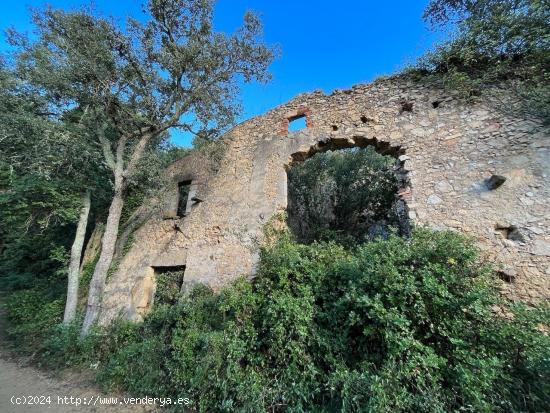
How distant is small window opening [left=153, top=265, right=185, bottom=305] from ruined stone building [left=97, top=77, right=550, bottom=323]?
0.46 ft

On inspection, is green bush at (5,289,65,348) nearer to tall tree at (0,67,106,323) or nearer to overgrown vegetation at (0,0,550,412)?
overgrown vegetation at (0,0,550,412)

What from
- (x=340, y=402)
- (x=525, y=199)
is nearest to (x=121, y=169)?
(x=340, y=402)

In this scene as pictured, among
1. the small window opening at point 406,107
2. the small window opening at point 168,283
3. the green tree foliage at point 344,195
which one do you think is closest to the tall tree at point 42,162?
the small window opening at point 168,283

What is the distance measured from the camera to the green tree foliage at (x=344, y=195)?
25.8 ft

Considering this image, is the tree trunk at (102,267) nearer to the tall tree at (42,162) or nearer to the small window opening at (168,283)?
the tall tree at (42,162)

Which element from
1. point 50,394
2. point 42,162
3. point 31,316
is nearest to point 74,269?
point 31,316

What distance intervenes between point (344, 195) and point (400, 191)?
3.78 meters

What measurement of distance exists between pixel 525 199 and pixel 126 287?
332 inches

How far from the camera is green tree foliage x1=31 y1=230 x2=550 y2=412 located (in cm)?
248

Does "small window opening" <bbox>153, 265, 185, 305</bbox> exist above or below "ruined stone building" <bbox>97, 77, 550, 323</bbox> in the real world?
below

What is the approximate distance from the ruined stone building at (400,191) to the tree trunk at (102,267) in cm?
79

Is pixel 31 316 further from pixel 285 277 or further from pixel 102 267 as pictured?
pixel 285 277

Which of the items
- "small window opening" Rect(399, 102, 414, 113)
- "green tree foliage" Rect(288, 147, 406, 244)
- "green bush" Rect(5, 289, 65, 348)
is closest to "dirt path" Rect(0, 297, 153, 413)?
"green bush" Rect(5, 289, 65, 348)

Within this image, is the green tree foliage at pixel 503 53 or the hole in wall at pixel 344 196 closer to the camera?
the green tree foliage at pixel 503 53
